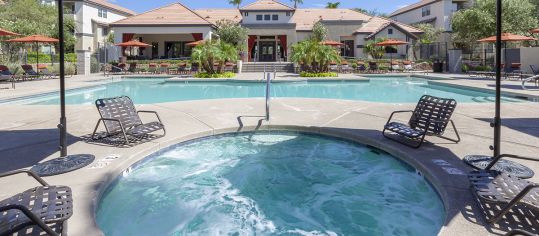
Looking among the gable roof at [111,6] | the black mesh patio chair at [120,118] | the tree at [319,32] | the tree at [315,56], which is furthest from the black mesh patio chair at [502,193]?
the gable roof at [111,6]

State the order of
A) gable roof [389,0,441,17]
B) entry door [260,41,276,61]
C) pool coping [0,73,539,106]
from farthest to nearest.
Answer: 1. gable roof [389,0,441,17]
2. entry door [260,41,276,61]
3. pool coping [0,73,539,106]

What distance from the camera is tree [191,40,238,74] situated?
23750 millimetres

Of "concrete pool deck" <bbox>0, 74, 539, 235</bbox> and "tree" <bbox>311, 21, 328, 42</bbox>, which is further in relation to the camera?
"tree" <bbox>311, 21, 328, 42</bbox>

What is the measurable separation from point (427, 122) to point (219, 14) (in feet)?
137

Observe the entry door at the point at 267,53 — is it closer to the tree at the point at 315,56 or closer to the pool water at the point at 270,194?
the tree at the point at 315,56

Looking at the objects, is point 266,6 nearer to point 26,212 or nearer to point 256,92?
point 256,92

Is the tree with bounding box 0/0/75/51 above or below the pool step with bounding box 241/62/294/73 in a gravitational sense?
above

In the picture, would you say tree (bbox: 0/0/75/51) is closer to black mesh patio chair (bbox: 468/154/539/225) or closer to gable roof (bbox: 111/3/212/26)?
gable roof (bbox: 111/3/212/26)

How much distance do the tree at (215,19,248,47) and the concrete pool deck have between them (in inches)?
989

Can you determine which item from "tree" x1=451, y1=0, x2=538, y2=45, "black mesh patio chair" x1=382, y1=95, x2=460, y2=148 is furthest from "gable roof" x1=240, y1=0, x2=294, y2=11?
"black mesh patio chair" x1=382, y1=95, x2=460, y2=148

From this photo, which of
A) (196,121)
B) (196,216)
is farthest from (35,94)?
(196,216)

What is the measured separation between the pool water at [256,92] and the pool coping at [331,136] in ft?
26.3

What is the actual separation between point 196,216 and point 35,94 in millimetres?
13937

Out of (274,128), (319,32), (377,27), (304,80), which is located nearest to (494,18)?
(377,27)
